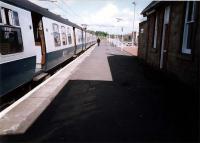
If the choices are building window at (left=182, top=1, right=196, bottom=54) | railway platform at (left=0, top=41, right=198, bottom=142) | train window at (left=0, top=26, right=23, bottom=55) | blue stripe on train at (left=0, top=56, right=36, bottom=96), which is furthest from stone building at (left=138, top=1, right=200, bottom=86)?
train window at (left=0, top=26, right=23, bottom=55)

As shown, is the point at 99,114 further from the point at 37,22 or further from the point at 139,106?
the point at 37,22

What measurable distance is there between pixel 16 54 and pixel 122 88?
3828mm

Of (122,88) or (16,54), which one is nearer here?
(16,54)

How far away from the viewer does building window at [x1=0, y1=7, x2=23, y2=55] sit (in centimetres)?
541

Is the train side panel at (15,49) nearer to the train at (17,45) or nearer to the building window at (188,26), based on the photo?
the train at (17,45)

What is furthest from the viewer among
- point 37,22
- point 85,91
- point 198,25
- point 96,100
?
point 37,22

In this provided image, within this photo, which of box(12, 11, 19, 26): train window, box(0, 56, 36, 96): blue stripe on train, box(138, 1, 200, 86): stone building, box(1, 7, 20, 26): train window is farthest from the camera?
box(138, 1, 200, 86): stone building

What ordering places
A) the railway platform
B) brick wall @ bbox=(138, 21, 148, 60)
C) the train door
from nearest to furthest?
the railway platform < the train door < brick wall @ bbox=(138, 21, 148, 60)

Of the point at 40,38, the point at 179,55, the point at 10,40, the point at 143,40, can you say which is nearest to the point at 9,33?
the point at 10,40

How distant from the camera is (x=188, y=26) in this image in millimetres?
8031

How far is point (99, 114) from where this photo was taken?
5.20 metres

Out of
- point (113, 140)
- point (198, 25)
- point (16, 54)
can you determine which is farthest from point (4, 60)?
point (198, 25)

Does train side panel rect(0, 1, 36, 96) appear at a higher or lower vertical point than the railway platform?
higher

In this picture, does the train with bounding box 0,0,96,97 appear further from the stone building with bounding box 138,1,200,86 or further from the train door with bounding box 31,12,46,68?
the stone building with bounding box 138,1,200,86
